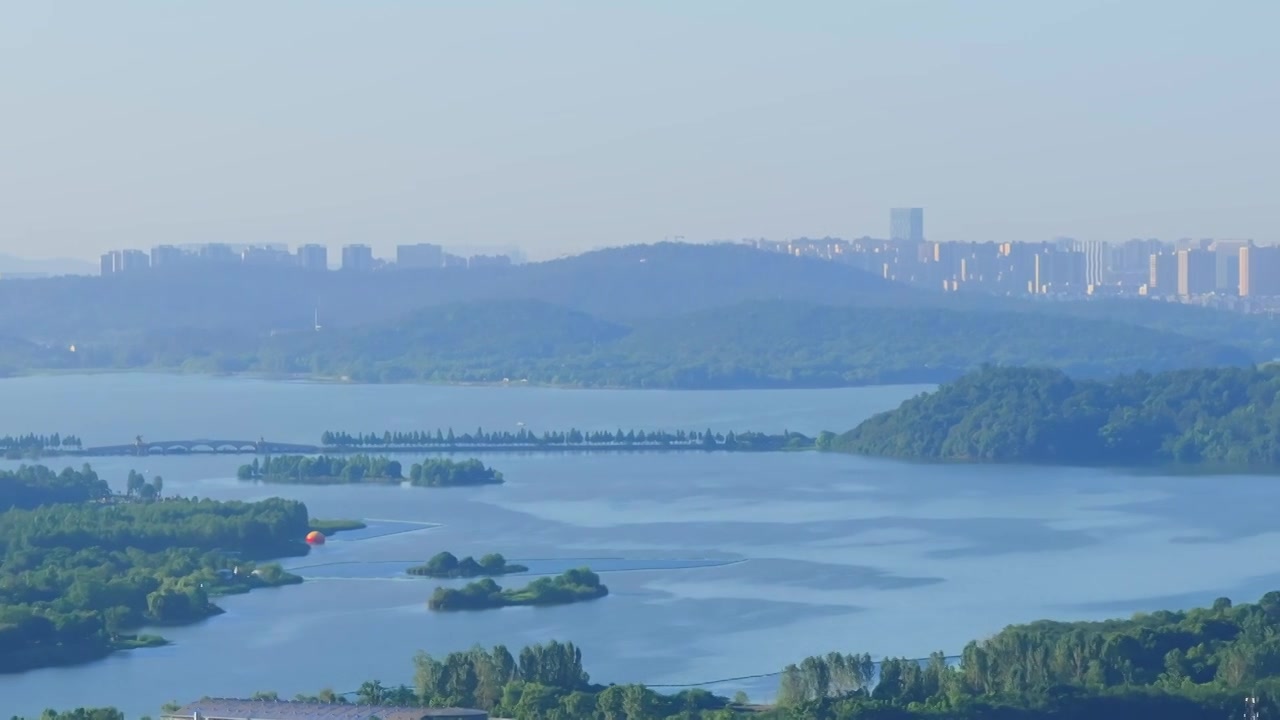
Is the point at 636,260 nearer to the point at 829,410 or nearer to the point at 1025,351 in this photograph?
the point at 1025,351

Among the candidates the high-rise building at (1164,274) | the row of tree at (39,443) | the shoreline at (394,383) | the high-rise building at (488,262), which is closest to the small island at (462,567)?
the row of tree at (39,443)

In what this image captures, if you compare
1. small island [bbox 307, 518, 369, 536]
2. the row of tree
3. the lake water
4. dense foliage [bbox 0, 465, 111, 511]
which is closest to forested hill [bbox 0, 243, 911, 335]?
the row of tree

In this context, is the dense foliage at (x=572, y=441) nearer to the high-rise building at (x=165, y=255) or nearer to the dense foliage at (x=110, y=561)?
the dense foliage at (x=110, y=561)

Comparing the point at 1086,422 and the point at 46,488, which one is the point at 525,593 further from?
the point at 1086,422

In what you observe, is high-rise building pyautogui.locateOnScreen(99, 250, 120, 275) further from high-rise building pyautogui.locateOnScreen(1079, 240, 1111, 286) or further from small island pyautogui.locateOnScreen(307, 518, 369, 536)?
small island pyautogui.locateOnScreen(307, 518, 369, 536)

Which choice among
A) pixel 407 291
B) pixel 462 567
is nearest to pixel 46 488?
pixel 462 567

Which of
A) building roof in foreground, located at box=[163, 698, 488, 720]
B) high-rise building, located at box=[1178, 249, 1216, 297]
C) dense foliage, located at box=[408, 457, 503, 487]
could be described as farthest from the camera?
high-rise building, located at box=[1178, 249, 1216, 297]
